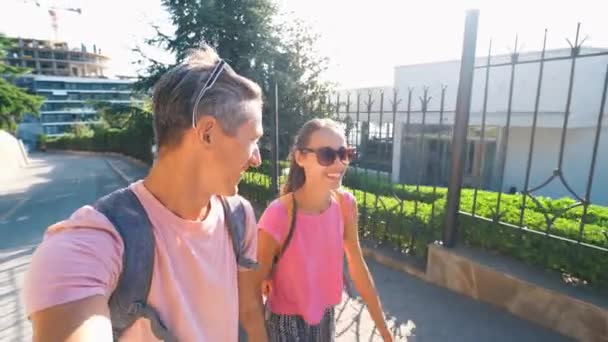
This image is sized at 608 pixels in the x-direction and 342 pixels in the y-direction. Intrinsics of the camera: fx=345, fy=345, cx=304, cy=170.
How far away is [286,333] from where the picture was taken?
1777 millimetres

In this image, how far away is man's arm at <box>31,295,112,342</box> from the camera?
0.72m

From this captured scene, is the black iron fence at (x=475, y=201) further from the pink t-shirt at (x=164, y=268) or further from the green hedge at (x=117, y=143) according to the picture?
the green hedge at (x=117, y=143)

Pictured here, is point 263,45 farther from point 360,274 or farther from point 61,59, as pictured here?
point 61,59

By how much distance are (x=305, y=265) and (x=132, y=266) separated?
40.8 inches

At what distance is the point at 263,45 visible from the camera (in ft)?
27.9

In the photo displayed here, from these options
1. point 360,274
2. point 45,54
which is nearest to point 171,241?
point 360,274

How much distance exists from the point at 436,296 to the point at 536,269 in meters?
0.86

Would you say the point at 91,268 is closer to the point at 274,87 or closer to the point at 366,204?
the point at 366,204

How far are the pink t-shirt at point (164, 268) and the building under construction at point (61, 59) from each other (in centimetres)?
11714

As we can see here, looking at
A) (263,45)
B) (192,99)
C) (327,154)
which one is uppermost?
(263,45)

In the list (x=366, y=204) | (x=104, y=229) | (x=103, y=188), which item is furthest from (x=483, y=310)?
(x=103, y=188)

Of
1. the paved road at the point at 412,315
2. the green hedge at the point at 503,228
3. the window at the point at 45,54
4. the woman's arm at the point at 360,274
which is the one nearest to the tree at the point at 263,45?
the green hedge at the point at 503,228

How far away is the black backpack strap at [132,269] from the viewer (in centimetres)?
85

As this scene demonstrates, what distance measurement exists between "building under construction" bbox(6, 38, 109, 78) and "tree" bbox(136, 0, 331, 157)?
109 m
